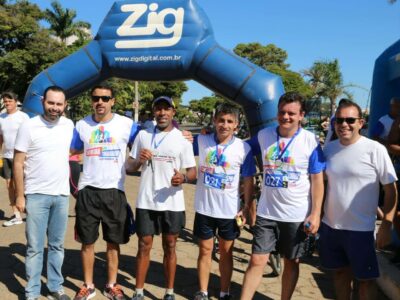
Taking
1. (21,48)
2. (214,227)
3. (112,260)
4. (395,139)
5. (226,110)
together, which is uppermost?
(21,48)

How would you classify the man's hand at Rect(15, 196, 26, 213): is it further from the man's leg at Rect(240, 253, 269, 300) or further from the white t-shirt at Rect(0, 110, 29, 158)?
the white t-shirt at Rect(0, 110, 29, 158)

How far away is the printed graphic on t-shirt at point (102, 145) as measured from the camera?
11.1 feet

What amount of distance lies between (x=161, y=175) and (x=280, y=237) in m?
1.06

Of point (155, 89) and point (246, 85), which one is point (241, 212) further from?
point (155, 89)

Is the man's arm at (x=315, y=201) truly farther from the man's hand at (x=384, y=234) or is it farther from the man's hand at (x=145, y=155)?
the man's hand at (x=145, y=155)

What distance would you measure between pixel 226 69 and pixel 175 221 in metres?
3.49

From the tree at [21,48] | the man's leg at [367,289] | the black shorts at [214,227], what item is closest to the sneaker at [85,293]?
the black shorts at [214,227]

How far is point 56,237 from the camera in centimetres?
340

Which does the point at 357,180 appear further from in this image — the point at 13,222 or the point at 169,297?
the point at 13,222

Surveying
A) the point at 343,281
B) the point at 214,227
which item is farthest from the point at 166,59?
the point at 343,281

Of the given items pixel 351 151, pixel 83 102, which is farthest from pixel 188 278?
pixel 83 102

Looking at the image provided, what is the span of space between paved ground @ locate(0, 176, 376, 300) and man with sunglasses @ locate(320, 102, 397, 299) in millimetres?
1148

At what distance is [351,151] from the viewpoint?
2.79m

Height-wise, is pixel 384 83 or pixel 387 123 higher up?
pixel 384 83
